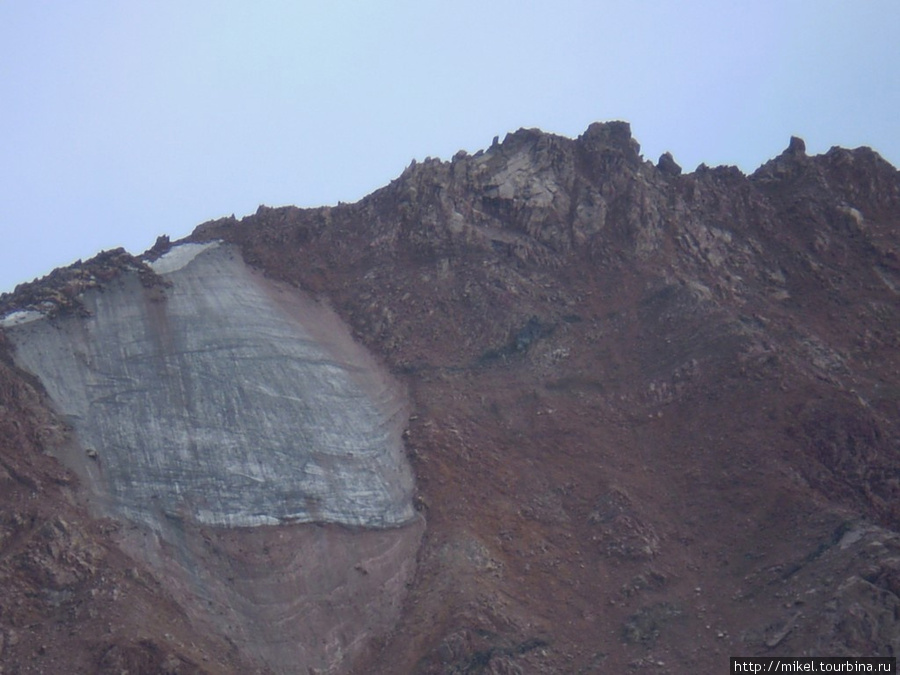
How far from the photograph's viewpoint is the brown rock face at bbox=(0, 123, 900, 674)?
26500 millimetres

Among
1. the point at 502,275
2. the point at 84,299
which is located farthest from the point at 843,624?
the point at 84,299

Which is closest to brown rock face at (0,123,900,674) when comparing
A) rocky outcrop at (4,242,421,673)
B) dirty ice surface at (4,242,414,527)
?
rocky outcrop at (4,242,421,673)

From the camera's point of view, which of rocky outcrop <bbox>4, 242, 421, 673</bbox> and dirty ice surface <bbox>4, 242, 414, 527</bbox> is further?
dirty ice surface <bbox>4, 242, 414, 527</bbox>

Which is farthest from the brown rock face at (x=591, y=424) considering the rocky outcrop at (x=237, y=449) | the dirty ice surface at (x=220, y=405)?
the dirty ice surface at (x=220, y=405)

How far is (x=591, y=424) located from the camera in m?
35.2

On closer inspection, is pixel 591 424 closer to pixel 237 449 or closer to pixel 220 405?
pixel 237 449

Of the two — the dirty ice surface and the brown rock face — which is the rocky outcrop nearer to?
the dirty ice surface

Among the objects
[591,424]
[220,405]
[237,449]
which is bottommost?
[591,424]

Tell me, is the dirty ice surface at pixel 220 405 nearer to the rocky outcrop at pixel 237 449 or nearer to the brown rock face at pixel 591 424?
the rocky outcrop at pixel 237 449

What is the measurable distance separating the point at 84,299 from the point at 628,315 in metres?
19.0

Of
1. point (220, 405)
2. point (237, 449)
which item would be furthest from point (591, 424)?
point (220, 405)

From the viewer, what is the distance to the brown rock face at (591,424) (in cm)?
2650

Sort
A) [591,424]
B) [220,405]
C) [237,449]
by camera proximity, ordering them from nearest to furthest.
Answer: [237,449], [220,405], [591,424]

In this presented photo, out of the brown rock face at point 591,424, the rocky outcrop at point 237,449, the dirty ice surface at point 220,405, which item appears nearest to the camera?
the brown rock face at point 591,424
